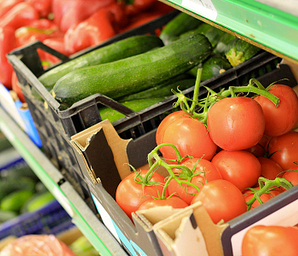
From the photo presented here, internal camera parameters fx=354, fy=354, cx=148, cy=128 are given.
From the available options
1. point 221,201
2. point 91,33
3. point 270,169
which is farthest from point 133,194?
point 91,33

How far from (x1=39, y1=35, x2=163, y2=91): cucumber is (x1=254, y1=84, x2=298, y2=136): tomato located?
0.64m

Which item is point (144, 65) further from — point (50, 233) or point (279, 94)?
point (50, 233)

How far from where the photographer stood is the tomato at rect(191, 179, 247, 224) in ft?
2.05

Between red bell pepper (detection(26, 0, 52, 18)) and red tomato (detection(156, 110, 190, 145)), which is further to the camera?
red bell pepper (detection(26, 0, 52, 18))

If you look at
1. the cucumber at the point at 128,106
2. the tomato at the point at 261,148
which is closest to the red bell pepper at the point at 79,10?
the cucumber at the point at 128,106

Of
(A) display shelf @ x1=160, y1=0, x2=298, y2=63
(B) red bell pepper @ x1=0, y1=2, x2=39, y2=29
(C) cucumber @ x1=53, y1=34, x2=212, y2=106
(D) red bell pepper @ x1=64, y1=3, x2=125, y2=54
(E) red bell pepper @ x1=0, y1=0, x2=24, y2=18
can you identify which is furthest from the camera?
(E) red bell pepper @ x1=0, y1=0, x2=24, y2=18

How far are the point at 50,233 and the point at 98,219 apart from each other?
842 millimetres

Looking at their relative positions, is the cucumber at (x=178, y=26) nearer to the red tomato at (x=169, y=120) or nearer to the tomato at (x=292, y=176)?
the red tomato at (x=169, y=120)

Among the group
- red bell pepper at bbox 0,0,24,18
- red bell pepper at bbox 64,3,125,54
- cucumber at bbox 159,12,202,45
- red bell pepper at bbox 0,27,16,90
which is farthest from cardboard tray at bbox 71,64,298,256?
red bell pepper at bbox 0,0,24,18

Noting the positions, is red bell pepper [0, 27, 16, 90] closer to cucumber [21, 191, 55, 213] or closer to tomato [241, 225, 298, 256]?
cucumber [21, 191, 55, 213]

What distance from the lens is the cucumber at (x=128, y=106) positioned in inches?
41.9

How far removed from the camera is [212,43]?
1.33 metres

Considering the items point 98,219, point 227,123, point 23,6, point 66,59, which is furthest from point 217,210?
point 23,6

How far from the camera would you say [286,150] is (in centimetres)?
84
